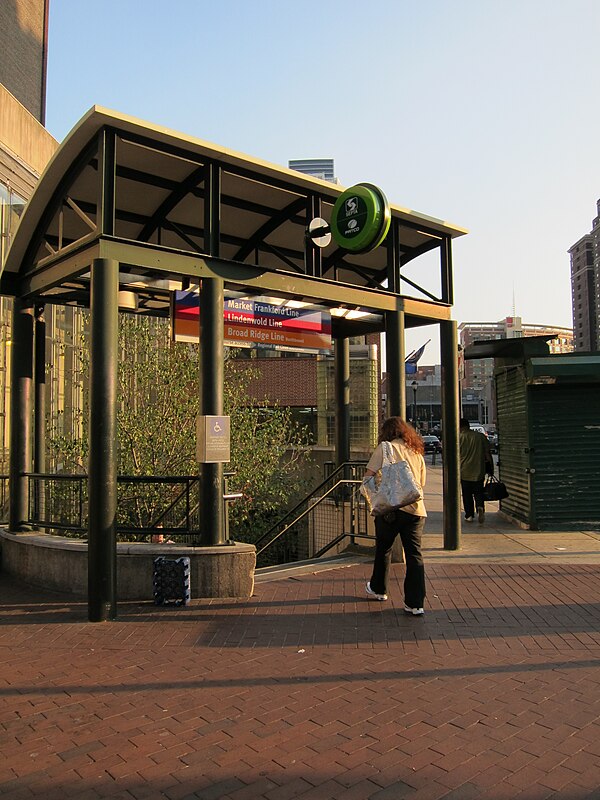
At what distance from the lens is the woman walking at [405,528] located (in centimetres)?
611

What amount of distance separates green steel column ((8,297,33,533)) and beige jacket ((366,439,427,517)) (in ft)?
14.1

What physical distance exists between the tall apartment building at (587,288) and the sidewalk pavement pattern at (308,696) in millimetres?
174655

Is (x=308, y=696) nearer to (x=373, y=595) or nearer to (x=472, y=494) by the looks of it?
(x=373, y=595)

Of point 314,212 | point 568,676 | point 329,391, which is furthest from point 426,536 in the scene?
point 329,391

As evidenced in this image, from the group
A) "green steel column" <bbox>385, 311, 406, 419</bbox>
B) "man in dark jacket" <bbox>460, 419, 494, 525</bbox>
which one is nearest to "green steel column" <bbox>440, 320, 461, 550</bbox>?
"green steel column" <bbox>385, 311, 406, 419</bbox>

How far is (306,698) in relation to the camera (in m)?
4.30

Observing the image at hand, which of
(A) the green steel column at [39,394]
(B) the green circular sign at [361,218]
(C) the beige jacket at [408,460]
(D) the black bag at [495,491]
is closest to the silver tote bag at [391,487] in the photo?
(C) the beige jacket at [408,460]

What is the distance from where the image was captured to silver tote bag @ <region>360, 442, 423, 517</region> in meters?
6.34

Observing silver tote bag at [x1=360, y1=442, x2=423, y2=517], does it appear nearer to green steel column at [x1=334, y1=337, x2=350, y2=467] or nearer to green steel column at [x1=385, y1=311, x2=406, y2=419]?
green steel column at [x1=385, y1=311, x2=406, y2=419]

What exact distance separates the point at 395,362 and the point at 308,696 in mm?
5072

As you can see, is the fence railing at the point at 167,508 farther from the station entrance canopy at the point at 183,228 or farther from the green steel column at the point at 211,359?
the station entrance canopy at the point at 183,228

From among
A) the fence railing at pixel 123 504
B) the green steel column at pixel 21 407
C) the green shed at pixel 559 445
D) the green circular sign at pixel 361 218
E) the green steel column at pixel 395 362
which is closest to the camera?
the fence railing at pixel 123 504

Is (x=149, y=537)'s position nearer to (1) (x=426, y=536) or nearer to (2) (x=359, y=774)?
(1) (x=426, y=536)

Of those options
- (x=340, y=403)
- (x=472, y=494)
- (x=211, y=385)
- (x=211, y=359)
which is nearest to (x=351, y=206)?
(x=211, y=359)
